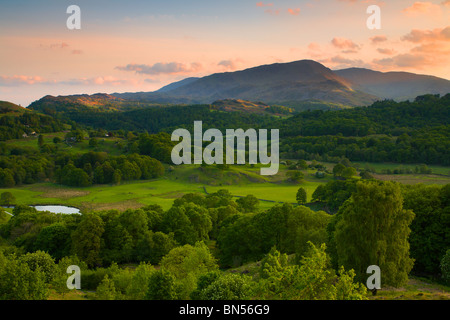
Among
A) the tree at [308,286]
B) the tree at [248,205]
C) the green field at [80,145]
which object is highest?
the green field at [80,145]

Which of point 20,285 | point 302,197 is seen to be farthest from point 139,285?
point 302,197

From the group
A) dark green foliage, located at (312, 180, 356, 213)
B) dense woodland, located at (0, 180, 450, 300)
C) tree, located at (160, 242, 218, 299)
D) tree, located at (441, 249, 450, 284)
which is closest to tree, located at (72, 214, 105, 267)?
dense woodland, located at (0, 180, 450, 300)

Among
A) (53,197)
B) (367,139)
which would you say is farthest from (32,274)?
(367,139)

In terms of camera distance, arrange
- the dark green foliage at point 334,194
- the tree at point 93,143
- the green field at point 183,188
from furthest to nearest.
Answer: the tree at point 93,143 < the green field at point 183,188 < the dark green foliage at point 334,194

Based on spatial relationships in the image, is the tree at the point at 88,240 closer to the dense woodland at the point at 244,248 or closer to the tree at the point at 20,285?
the dense woodland at the point at 244,248

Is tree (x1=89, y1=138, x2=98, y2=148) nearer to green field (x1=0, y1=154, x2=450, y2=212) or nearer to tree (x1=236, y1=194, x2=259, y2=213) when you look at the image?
green field (x1=0, y1=154, x2=450, y2=212)

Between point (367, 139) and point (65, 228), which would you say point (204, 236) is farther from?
point (367, 139)

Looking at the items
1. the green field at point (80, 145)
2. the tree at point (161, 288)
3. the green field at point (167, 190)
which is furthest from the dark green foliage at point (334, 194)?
the green field at point (80, 145)

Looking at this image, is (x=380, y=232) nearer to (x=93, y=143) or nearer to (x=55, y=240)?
(x=55, y=240)

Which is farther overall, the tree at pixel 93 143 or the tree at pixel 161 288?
the tree at pixel 93 143
